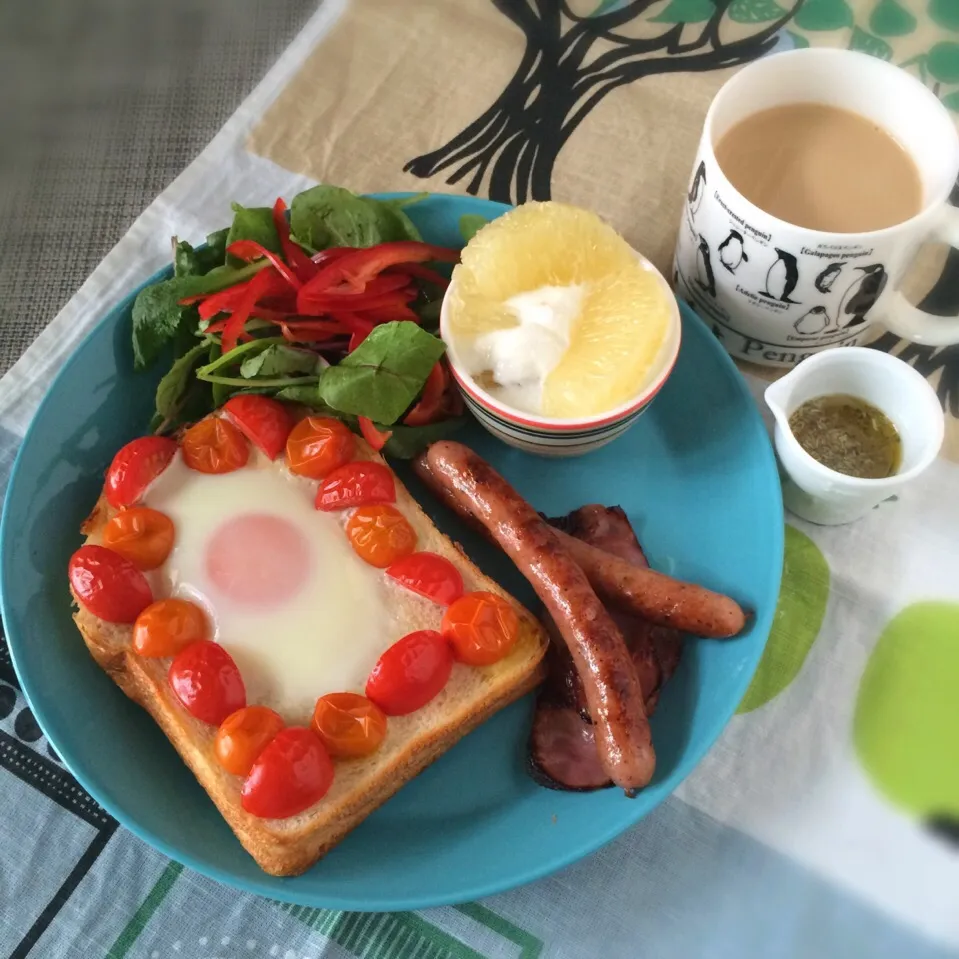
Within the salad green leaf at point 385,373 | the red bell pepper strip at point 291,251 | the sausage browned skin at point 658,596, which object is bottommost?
the sausage browned skin at point 658,596

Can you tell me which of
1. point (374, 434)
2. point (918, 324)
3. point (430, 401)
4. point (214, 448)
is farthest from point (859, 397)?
point (214, 448)

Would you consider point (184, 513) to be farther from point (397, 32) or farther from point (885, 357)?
point (397, 32)

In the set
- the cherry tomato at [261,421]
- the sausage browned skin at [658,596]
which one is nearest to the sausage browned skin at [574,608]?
the sausage browned skin at [658,596]

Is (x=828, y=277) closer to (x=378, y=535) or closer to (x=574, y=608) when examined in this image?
(x=574, y=608)

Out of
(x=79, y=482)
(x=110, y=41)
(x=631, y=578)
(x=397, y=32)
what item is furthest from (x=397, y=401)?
(x=110, y=41)

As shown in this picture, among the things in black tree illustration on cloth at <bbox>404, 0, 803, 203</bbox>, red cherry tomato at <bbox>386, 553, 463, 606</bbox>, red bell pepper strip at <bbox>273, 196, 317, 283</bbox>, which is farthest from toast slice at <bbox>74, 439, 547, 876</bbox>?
black tree illustration on cloth at <bbox>404, 0, 803, 203</bbox>

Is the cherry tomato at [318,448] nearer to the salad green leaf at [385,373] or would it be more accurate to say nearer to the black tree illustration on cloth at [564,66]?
the salad green leaf at [385,373]

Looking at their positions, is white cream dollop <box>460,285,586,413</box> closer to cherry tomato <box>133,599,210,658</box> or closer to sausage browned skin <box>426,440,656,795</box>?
sausage browned skin <box>426,440,656,795</box>
